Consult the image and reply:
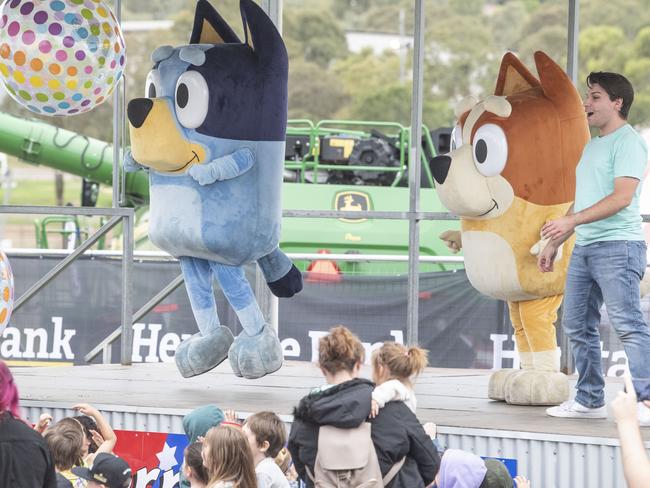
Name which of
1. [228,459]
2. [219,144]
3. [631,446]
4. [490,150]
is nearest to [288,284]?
[219,144]

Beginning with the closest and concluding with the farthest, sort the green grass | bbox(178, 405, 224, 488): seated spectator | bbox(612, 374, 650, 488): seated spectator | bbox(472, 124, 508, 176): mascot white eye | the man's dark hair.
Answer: bbox(612, 374, 650, 488): seated spectator, bbox(178, 405, 224, 488): seated spectator, the man's dark hair, bbox(472, 124, 508, 176): mascot white eye, the green grass

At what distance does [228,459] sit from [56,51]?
2.49m

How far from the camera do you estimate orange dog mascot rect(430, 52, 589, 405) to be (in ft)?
17.8

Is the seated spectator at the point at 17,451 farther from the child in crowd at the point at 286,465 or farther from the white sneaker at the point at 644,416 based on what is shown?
the white sneaker at the point at 644,416

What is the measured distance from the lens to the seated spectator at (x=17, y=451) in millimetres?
3316

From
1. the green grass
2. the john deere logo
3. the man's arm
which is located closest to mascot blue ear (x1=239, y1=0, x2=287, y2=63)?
the man's arm

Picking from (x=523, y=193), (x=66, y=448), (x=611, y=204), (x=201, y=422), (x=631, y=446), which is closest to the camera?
(x=631, y=446)

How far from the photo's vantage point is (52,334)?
8203 mm

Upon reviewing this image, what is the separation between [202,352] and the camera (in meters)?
5.80

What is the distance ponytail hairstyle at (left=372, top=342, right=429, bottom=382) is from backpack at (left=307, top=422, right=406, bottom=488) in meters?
0.26

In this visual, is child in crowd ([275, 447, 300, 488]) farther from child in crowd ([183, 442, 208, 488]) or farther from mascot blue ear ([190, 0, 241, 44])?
mascot blue ear ([190, 0, 241, 44])

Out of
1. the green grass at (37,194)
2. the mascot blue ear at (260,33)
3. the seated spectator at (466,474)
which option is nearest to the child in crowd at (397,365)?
the seated spectator at (466,474)

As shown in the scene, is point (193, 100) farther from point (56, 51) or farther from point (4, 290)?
point (4, 290)

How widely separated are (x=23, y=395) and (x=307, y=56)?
108 feet
